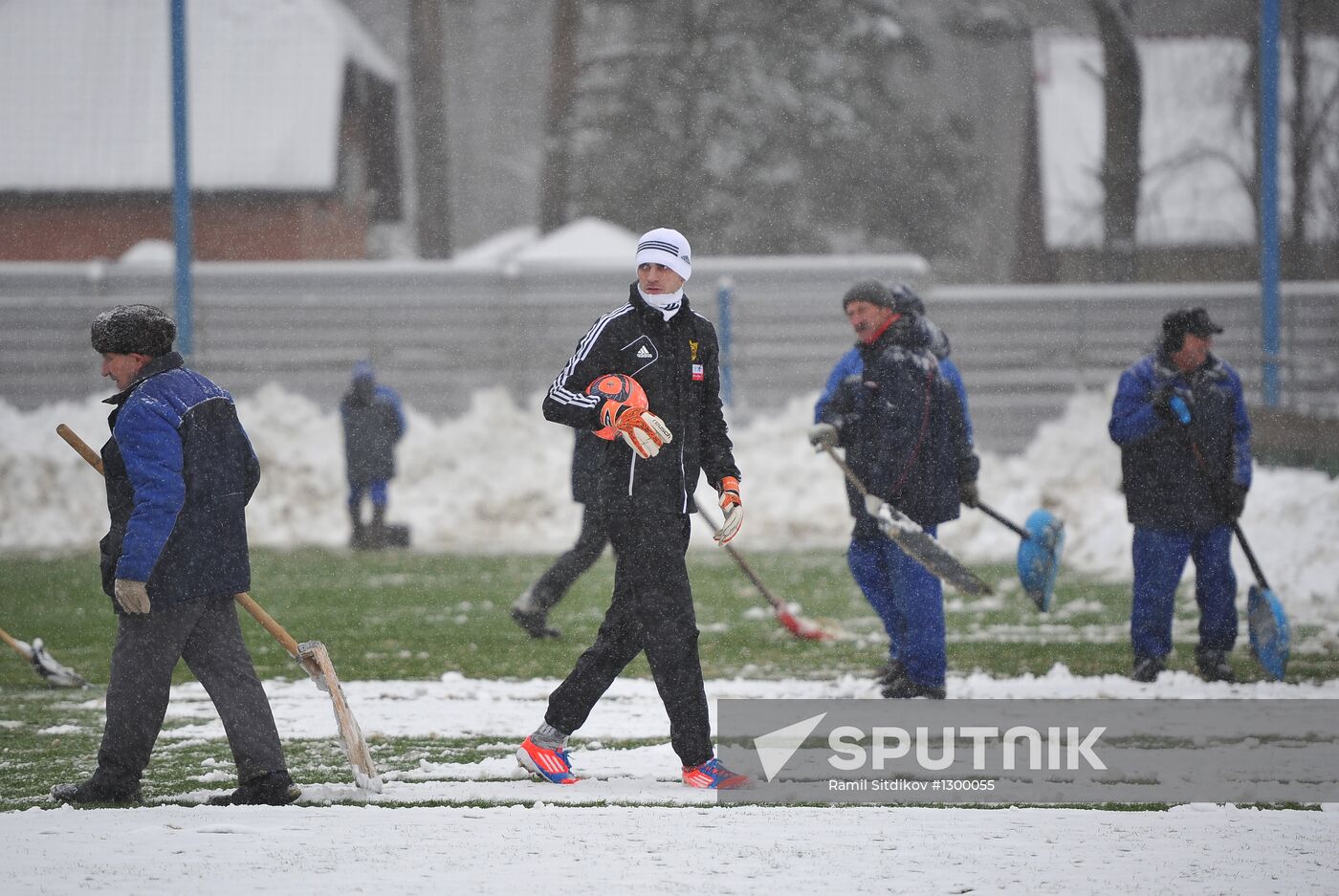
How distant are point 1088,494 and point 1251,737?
8768mm

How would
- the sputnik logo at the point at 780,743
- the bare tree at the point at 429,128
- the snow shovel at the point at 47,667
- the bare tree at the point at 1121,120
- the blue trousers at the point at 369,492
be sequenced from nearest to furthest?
1. the sputnik logo at the point at 780,743
2. the snow shovel at the point at 47,667
3. the blue trousers at the point at 369,492
4. the bare tree at the point at 1121,120
5. the bare tree at the point at 429,128

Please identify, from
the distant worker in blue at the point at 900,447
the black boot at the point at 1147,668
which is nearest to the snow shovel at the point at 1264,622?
the black boot at the point at 1147,668

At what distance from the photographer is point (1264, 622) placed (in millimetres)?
8305

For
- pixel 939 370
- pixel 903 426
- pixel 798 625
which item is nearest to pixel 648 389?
pixel 903 426

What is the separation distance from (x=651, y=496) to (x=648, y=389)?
0.36m

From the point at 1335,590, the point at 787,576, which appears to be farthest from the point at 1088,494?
the point at 1335,590

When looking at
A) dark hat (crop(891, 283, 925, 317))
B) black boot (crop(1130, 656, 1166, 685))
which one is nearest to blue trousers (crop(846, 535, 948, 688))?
dark hat (crop(891, 283, 925, 317))

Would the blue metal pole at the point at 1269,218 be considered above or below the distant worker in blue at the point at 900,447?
above

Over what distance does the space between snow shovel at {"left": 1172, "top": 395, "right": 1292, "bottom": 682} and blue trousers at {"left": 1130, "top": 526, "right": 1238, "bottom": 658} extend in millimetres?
97

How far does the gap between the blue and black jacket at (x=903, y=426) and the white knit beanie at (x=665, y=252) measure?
84.6 inches

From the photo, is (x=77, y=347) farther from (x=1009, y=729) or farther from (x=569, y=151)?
(x=1009, y=729)

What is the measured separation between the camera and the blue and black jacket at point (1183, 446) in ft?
27.4

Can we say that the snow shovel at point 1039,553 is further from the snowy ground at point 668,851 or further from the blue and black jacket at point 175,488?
the blue and black jacket at point 175,488

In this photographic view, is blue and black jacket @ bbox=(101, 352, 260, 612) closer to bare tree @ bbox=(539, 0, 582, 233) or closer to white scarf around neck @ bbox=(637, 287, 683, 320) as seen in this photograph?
white scarf around neck @ bbox=(637, 287, 683, 320)
